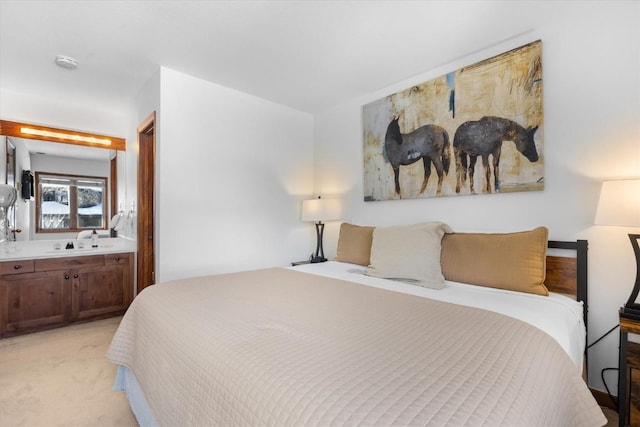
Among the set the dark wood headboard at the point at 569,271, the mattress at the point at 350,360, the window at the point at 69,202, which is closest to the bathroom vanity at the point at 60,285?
the window at the point at 69,202

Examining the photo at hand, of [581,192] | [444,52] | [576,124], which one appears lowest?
[581,192]

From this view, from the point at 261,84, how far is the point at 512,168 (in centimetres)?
240

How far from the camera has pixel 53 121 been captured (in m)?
3.35

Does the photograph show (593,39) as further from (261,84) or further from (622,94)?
(261,84)

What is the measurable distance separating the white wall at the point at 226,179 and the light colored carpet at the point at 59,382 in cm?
84

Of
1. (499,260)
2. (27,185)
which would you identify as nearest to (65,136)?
(27,185)

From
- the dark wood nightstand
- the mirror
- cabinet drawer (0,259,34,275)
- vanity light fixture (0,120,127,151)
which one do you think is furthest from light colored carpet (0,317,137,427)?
the dark wood nightstand

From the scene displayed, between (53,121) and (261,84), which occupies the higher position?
(261,84)

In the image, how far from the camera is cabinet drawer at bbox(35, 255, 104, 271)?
9.61 feet

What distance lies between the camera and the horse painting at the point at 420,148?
2531mm

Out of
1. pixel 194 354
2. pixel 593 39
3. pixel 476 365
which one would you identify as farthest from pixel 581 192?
pixel 194 354

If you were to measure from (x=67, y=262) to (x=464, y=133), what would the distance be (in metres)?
4.02

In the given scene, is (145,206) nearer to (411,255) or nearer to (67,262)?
(67,262)

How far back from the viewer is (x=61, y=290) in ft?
9.95
